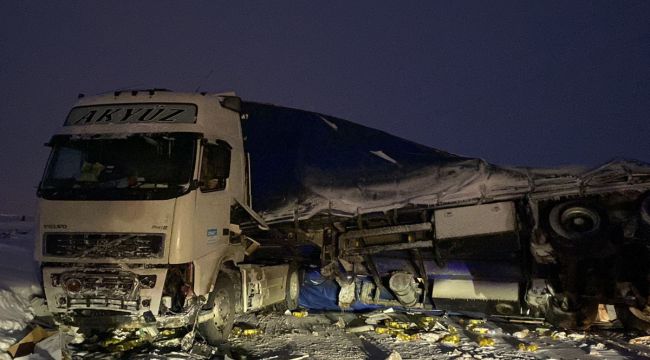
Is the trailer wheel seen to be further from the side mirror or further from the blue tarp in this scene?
the side mirror

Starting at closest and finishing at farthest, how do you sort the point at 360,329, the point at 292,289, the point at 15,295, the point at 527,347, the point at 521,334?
the point at 527,347 < the point at 15,295 < the point at 521,334 < the point at 360,329 < the point at 292,289

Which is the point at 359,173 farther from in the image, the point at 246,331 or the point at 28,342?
the point at 28,342

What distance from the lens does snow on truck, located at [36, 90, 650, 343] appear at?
228 inches

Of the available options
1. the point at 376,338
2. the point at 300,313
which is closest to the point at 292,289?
the point at 300,313

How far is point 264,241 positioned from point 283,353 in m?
2.09

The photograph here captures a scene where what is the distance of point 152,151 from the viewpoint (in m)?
6.23

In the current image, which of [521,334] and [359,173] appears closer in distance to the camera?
[521,334]

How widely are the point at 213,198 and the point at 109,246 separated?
142 cm

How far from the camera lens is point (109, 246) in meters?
5.77

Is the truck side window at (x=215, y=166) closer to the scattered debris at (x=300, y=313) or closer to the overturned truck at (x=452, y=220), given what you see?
the overturned truck at (x=452, y=220)

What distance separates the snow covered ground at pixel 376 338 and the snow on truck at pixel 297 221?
347mm

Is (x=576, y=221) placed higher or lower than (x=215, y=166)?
lower

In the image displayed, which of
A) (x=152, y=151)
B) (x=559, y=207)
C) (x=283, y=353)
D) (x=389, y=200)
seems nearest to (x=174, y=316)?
(x=283, y=353)

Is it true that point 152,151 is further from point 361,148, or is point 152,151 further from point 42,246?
point 361,148
